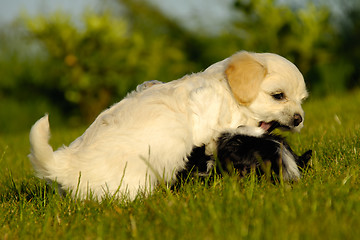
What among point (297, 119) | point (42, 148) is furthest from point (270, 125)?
point (42, 148)

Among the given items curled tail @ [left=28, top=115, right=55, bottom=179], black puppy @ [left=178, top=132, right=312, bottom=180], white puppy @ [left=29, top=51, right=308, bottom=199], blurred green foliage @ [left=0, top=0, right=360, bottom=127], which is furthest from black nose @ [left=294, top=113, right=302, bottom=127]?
blurred green foliage @ [left=0, top=0, right=360, bottom=127]

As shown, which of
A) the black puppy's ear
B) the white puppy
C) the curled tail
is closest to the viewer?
the curled tail

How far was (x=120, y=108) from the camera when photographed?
2.98m

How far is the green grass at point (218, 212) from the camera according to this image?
1.91m

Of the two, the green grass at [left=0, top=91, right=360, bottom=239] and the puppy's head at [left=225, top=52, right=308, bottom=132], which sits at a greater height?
the puppy's head at [left=225, top=52, right=308, bottom=132]

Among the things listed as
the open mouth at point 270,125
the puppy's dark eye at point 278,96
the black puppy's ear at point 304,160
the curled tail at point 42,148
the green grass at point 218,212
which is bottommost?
the black puppy's ear at point 304,160

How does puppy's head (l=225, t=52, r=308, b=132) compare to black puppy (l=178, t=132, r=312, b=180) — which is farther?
puppy's head (l=225, t=52, r=308, b=132)

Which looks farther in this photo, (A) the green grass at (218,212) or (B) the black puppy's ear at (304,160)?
(B) the black puppy's ear at (304,160)

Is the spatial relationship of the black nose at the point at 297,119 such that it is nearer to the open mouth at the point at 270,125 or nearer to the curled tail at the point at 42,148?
the open mouth at the point at 270,125

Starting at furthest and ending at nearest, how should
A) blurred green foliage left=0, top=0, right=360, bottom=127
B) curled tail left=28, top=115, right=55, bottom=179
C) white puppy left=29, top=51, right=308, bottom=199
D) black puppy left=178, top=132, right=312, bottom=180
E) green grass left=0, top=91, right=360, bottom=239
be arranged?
blurred green foliage left=0, top=0, right=360, bottom=127 < black puppy left=178, top=132, right=312, bottom=180 < white puppy left=29, top=51, right=308, bottom=199 < curled tail left=28, top=115, right=55, bottom=179 < green grass left=0, top=91, right=360, bottom=239

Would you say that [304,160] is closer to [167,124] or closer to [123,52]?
[167,124]

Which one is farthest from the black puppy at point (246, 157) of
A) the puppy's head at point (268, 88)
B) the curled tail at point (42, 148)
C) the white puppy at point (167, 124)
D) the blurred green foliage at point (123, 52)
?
the blurred green foliage at point (123, 52)

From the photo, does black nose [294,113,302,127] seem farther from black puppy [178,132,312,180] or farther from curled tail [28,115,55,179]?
curled tail [28,115,55,179]

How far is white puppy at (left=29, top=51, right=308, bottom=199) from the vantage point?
2631 millimetres
